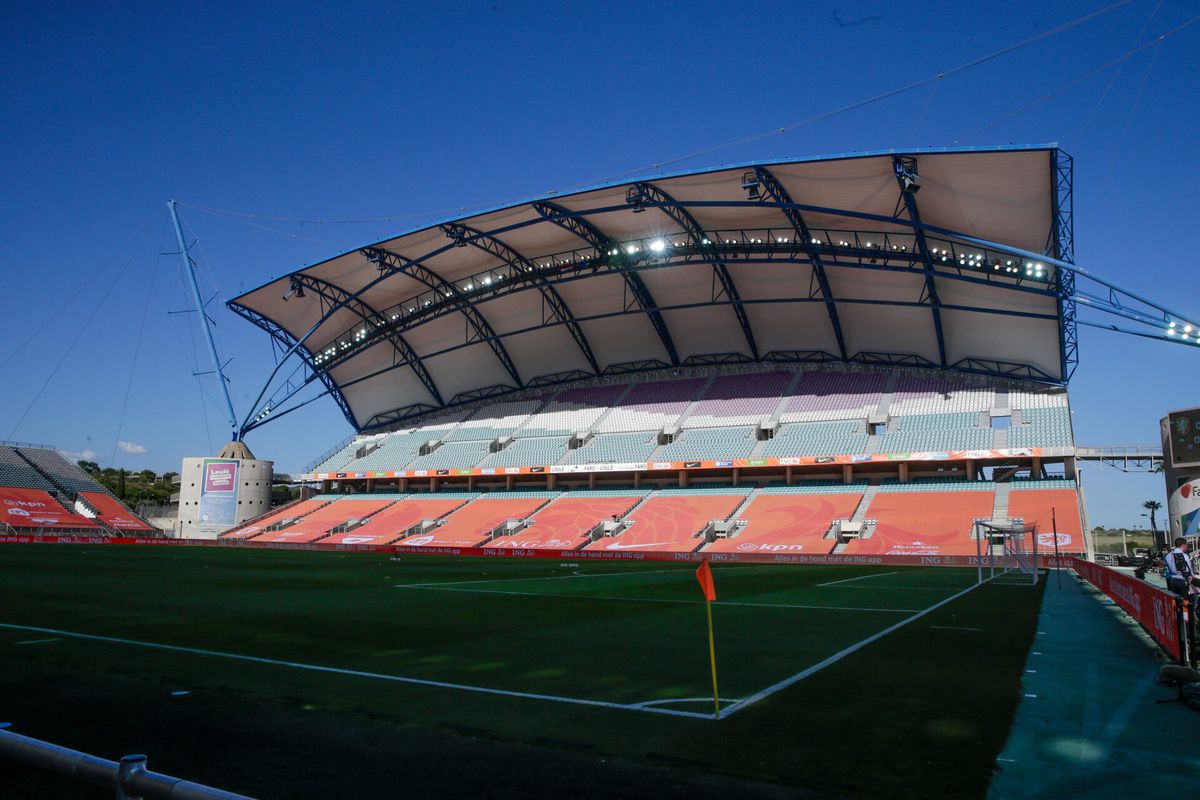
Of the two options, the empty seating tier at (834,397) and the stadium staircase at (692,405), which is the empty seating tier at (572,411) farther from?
the empty seating tier at (834,397)

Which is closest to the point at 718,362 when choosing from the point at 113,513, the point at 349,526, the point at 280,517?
the point at 349,526

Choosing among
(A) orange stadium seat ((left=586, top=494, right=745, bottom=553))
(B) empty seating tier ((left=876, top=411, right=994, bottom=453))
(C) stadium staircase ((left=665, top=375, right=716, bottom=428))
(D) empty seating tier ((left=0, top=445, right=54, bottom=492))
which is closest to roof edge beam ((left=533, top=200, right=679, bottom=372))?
(C) stadium staircase ((left=665, top=375, right=716, bottom=428))

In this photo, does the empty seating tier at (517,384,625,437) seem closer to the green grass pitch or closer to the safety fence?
the safety fence

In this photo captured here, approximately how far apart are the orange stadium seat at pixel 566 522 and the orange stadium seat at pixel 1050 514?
2409 centimetres

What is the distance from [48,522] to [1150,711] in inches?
2826

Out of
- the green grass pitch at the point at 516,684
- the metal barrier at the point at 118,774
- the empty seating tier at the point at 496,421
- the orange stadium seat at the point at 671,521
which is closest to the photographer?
the metal barrier at the point at 118,774

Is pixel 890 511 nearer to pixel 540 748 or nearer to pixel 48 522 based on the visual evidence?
pixel 540 748

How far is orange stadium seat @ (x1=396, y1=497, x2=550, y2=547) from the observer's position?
52438 mm

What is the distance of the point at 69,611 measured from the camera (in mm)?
13953

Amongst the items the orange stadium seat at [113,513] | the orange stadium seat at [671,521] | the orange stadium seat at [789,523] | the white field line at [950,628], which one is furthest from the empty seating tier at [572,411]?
the white field line at [950,628]

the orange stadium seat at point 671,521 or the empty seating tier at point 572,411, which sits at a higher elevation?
the empty seating tier at point 572,411

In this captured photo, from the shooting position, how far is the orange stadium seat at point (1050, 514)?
38.9 m

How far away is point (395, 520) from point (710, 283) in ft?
99.3

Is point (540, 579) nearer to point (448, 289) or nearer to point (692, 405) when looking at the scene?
point (448, 289)
